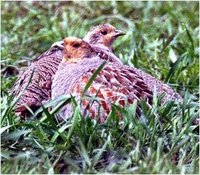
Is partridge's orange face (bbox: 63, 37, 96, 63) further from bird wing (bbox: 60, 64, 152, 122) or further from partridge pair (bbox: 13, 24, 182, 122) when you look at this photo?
bird wing (bbox: 60, 64, 152, 122)

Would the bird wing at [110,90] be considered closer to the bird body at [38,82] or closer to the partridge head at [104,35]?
the bird body at [38,82]

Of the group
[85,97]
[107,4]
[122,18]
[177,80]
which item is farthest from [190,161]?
[107,4]

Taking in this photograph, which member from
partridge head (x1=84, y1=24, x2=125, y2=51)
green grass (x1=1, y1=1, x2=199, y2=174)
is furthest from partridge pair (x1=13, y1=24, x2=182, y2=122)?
partridge head (x1=84, y1=24, x2=125, y2=51)

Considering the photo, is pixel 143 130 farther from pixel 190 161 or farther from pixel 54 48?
pixel 54 48

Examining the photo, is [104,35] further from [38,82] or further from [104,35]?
[38,82]

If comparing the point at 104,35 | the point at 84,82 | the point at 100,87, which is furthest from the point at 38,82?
the point at 104,35

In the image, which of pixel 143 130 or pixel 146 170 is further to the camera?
pixel 143 130

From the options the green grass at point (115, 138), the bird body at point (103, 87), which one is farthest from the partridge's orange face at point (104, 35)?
the bird body at point (103, 87)

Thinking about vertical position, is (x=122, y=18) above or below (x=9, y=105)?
below
